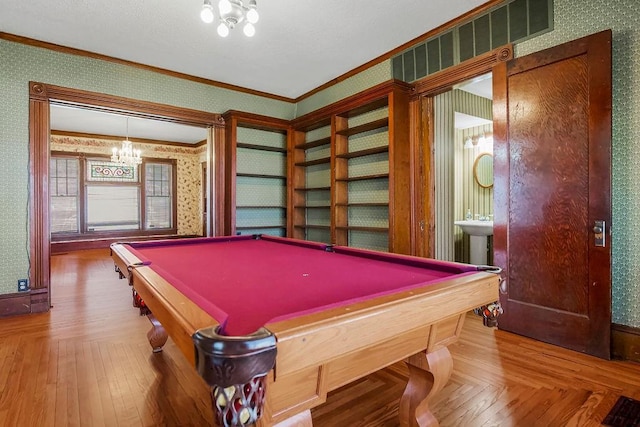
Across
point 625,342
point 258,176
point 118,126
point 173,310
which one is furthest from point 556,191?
point 118,126

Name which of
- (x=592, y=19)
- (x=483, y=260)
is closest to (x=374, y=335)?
(x=592, y=19)

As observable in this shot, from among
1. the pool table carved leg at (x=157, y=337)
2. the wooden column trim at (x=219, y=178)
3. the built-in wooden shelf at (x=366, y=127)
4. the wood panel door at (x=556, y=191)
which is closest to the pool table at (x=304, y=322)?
the pool table carved leg at (x=157, y=337)

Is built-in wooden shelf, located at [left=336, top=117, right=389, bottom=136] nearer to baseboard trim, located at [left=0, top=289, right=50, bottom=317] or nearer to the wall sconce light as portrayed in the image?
the wall sconce light

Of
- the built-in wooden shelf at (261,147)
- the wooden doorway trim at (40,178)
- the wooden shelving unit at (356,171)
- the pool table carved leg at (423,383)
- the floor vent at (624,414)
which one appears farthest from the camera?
the built-in wooden shelf at (261,147)

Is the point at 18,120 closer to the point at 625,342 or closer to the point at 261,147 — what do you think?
the point at 261,147

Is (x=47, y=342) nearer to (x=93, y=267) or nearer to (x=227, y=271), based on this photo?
(x=227, y=271)

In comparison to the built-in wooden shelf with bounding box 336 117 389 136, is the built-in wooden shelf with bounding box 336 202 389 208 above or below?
below

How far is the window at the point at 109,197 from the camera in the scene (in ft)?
A: 26.3

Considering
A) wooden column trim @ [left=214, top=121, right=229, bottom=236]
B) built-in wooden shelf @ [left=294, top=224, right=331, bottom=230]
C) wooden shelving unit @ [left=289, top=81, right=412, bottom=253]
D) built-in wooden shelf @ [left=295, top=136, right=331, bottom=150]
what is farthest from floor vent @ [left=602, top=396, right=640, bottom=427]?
wooden column trim @ [left=214, top=121, right=229, bottom=236]

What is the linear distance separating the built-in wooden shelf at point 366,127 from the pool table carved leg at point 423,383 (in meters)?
2.85

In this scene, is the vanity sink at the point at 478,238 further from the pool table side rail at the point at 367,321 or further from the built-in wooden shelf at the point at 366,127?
the pool table side rail at the point at 367,321

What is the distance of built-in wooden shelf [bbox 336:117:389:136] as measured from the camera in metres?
3.79

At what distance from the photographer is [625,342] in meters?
2.28

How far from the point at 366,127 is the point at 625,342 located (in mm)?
3059
